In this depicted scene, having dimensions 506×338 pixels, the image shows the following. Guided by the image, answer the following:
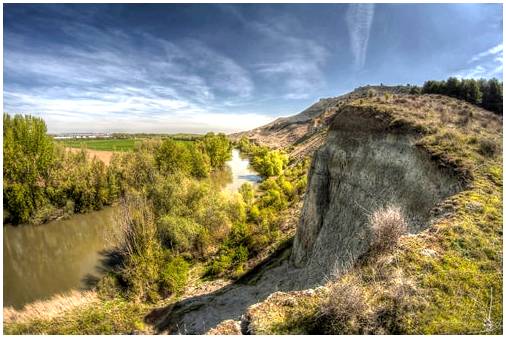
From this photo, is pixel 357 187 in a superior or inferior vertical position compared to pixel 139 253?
superior

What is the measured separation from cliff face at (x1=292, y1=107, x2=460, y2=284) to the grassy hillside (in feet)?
5.47

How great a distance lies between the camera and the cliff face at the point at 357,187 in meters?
12.6

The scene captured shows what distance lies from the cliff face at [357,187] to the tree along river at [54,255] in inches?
595

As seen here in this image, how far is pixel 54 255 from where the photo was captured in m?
28.6

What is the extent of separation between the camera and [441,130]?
15.0 metres

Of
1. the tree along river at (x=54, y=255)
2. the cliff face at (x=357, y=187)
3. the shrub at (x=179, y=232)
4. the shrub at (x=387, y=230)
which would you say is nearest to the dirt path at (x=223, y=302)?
the cliff face at (x=357, y=187)

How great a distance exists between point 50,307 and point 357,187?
68.9 ft

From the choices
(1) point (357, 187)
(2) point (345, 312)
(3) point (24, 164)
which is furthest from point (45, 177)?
(2) point (345, 312)

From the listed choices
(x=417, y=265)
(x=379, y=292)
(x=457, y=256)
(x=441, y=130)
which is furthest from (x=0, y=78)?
(x=441, y=130)

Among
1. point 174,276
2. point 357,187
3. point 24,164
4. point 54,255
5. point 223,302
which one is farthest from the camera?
point 24,164

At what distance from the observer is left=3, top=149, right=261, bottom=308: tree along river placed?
23.0 meters

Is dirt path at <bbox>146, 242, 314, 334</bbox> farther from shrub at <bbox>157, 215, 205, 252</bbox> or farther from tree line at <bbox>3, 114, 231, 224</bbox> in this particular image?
tree line at <bbox>3, 114, 231, 224</bbox>

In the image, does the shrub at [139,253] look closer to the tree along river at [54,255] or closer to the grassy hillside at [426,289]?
the tree along river at [54,255]

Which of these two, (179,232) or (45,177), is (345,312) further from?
(45,177)
